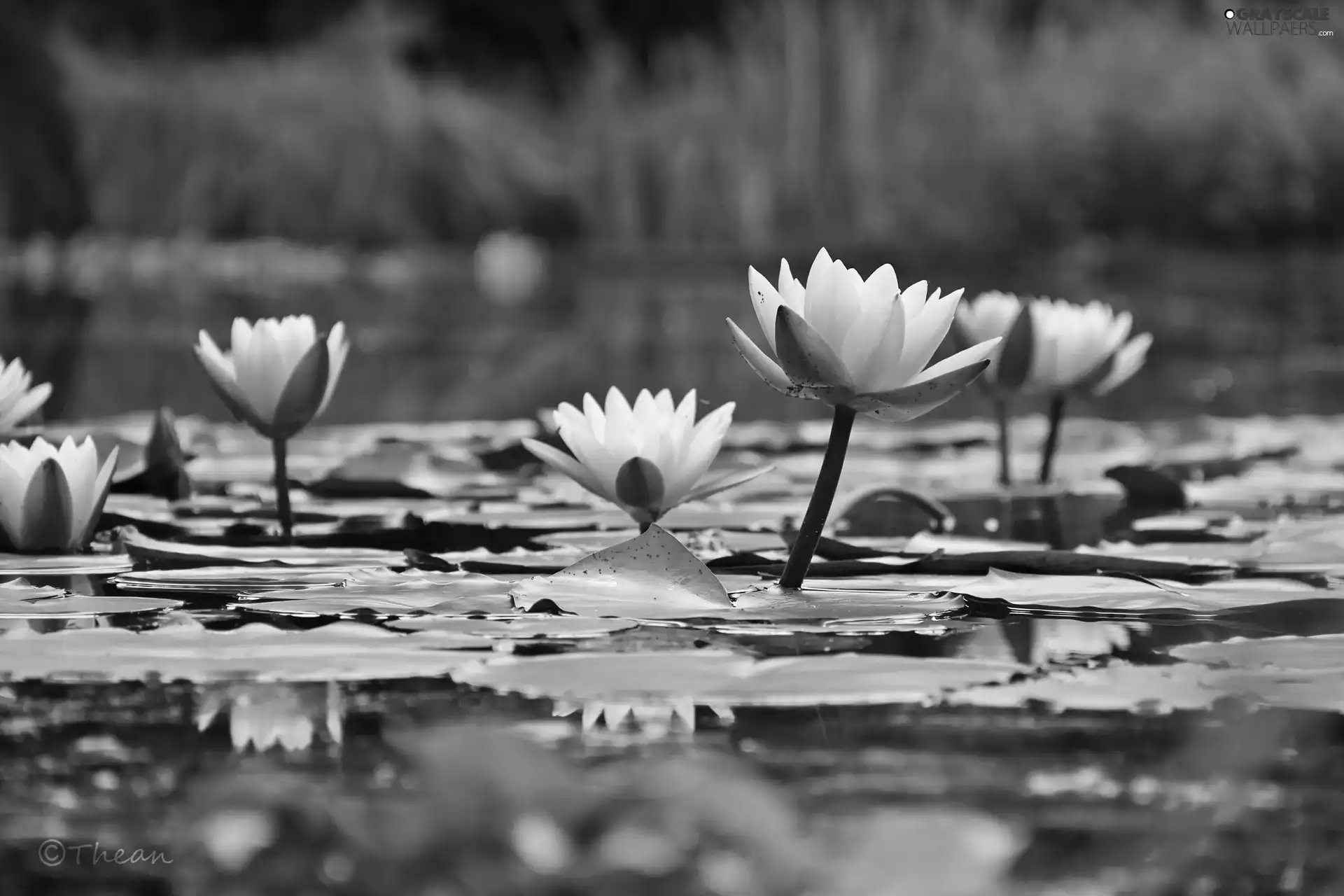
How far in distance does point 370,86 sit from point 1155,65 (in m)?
5.24

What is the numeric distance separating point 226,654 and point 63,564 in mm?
398

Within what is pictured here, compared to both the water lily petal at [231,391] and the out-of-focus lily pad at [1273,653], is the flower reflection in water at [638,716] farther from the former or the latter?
the water lily petal at [231,391]

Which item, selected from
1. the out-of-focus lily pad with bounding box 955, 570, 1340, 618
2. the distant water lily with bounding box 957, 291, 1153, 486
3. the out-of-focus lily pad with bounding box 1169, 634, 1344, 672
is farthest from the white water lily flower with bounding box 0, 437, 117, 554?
the distant water lily with bounding box 957, 291, 1153, 486

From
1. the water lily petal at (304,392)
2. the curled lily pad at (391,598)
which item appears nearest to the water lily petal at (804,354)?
the curled lily pad at (391,598)

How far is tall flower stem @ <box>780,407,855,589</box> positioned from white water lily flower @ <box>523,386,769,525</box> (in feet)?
0.27

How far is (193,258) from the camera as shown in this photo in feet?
30.5

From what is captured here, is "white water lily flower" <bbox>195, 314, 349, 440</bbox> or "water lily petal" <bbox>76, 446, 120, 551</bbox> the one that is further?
"white water lily flower" <bbox>195, 314, 349, 440</bbox>

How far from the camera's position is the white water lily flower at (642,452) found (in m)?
1.24

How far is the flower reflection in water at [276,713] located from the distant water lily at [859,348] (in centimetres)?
39

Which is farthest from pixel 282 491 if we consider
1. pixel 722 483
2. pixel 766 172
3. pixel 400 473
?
pixel 766 172

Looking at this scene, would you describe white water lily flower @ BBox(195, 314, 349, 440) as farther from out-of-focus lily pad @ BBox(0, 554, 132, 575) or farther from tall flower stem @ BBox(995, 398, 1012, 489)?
tall flower stem @ BBox(995, 398, 1012, 489)

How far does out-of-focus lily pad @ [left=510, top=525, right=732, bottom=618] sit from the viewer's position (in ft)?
3.61

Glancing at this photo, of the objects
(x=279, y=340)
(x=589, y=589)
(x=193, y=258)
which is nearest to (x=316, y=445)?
(x=279, y=340)

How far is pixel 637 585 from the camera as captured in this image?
1.13 meters
